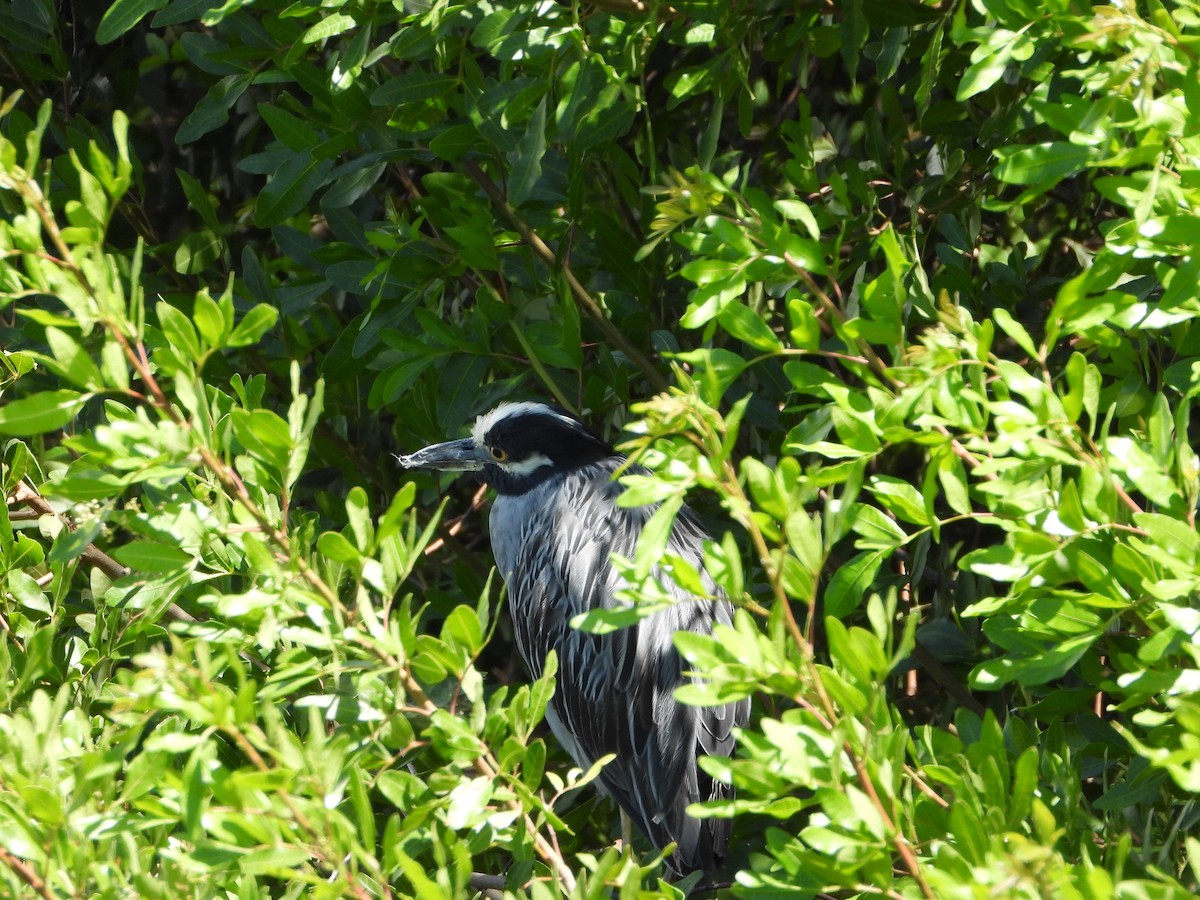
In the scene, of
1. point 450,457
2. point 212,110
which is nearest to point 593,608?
point 450,457

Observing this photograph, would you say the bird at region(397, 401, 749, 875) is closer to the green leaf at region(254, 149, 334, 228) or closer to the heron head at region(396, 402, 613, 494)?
the heron head at region(396, 402, 613, 494)

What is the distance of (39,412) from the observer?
1399 millimetres

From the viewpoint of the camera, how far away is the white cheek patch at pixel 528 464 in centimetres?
375

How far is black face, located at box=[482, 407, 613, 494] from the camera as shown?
11.9 ft

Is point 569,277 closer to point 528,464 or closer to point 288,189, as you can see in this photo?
point 288,189

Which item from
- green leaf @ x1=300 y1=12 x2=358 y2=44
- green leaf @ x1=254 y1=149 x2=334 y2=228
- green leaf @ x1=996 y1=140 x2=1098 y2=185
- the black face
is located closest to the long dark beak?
the black face

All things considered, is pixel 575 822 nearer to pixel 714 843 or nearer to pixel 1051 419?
pixel 714 843

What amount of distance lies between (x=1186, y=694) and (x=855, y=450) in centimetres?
46

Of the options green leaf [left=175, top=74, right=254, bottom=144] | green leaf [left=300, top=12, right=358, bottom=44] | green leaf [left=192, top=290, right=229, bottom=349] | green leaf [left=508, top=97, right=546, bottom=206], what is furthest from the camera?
green leaf [left=175, top=74, right=254, bottom=144]

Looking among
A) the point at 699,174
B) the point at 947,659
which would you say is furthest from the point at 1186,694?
the point at 947,659

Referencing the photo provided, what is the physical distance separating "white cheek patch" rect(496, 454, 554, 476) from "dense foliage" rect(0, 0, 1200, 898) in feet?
1.79

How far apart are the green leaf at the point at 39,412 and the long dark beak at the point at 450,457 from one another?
5.53ft

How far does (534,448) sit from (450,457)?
1.61 ft

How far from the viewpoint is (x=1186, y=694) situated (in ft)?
4.72
